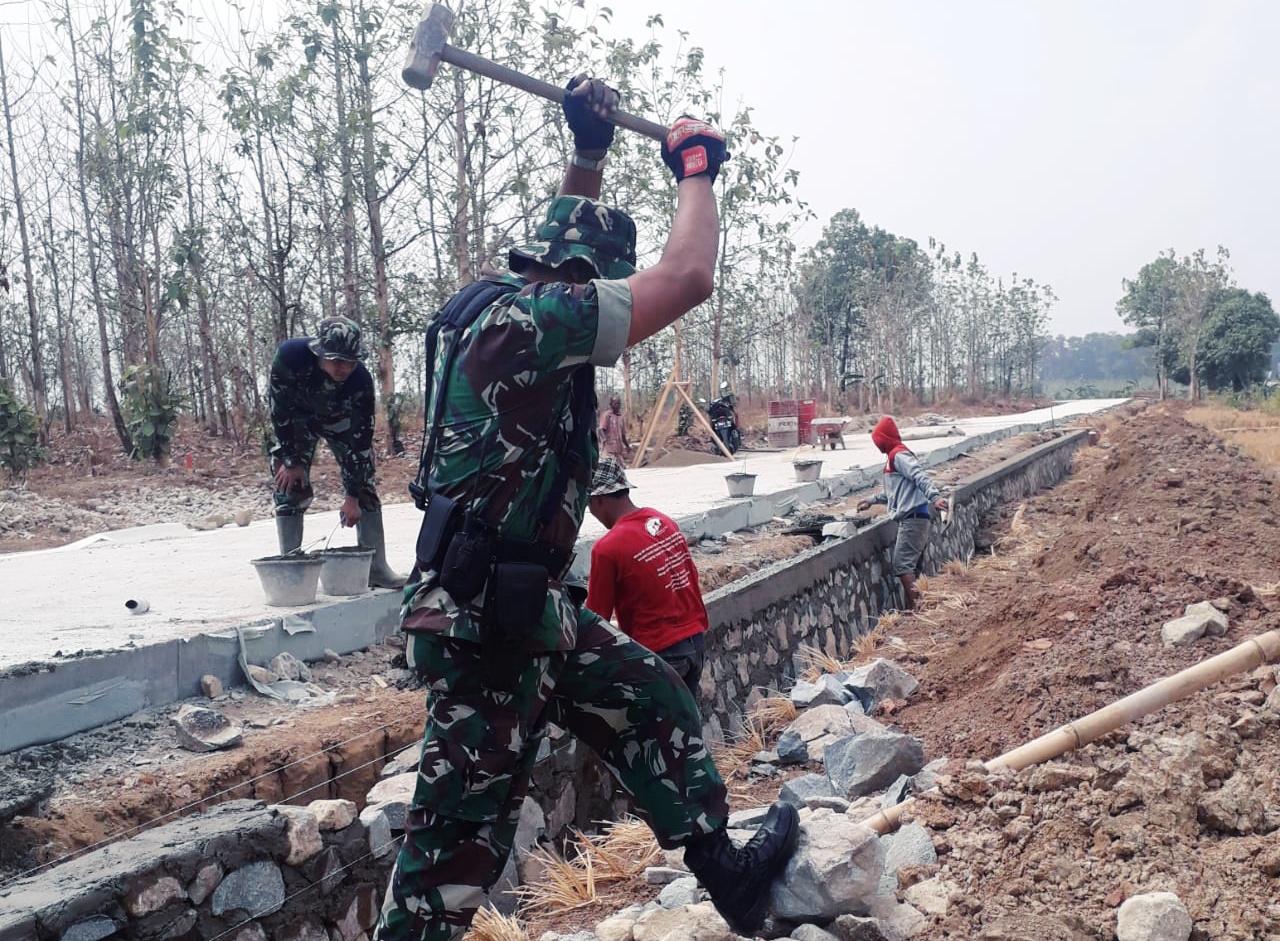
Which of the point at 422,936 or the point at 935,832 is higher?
the point at 422,936

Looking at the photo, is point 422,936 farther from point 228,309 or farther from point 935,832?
point 228,309

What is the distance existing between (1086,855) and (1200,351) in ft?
198

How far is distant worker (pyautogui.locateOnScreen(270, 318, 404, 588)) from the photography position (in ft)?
18.5

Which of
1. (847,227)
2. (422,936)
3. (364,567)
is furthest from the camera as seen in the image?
(847,227)

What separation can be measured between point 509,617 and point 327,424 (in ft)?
13.2

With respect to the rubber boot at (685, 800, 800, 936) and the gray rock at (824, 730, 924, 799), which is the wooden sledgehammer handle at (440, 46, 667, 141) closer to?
the rubber boot at (685, 800, 800, 936)

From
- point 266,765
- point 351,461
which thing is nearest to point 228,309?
point 351,461

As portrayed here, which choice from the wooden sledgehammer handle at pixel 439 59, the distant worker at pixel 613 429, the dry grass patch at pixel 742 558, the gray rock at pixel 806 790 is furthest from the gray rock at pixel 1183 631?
the distant worker at pixel 613 429

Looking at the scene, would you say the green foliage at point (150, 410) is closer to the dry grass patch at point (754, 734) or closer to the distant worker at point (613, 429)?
the distant worker at point (613, 429)

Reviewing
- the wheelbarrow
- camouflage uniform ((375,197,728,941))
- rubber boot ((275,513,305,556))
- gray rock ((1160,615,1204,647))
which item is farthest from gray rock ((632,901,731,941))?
the wheelbarrow

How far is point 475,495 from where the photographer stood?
2244 millimetres

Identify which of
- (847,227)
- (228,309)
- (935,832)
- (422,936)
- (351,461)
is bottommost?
(935,832)

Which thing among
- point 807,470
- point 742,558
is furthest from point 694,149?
point 807,470

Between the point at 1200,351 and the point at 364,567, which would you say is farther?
the point at 1200,351
